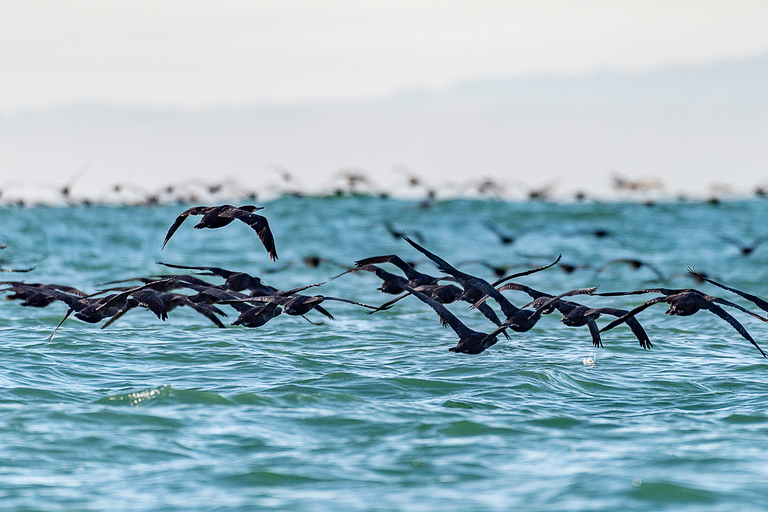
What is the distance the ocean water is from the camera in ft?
20.3

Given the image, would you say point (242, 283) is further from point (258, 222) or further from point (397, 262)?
point (397, 262)

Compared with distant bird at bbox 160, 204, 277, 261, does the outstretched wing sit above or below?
below

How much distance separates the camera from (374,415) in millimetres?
8062

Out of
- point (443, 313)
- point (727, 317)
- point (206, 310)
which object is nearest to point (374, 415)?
point (443, 313)

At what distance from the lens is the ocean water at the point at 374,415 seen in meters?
6.18

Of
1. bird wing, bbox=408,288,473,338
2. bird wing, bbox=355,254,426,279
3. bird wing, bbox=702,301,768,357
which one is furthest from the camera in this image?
bird wing, bbox=355,254,426,279

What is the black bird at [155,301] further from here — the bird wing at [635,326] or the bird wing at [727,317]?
the bird wing at [727,317]

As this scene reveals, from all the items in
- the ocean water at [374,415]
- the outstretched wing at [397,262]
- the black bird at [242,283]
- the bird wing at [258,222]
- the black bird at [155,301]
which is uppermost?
the bird wing at [258,222]

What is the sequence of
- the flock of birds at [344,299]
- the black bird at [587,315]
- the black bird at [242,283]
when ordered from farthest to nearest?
1. the black bird at [242,283]
2. the black bird at [587,315]
3. the flock of birds at [344,299]

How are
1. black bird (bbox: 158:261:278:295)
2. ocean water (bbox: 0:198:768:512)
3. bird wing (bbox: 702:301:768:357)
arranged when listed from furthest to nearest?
black bird (bbox: 158:261:278:295), bird wing (bbox: 702:301:768:357), ocean water (bbox: 0:198:768:512)

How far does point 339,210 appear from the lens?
4047 centimetres

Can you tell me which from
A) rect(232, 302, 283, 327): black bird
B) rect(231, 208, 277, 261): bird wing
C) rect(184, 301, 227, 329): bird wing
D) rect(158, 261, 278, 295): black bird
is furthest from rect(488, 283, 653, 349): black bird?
rect(184, 301, 227, 329): bird wing

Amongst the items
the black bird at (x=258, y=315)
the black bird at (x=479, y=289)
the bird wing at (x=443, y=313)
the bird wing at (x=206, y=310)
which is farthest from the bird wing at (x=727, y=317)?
the bird wing at (x=206, y=310)

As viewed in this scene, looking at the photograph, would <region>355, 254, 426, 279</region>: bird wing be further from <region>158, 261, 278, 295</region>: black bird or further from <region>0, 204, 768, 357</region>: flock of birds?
<region>158, 261, 278, 295</region>: black bird
